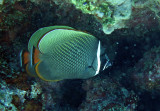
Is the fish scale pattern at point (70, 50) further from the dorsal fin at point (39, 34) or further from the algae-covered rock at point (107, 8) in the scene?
the algae-covered rock at point (107, 8)

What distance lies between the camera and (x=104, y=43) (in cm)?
349

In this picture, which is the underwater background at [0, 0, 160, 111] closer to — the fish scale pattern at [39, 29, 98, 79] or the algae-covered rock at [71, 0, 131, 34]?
the algae-covered rock at [71, 0, 131, 34]

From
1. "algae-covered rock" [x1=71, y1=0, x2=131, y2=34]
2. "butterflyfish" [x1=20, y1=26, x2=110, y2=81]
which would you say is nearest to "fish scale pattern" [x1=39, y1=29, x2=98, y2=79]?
"butterflyfish" [x1=20, y1=26, x2=110, y2=81]

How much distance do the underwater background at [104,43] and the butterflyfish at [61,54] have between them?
0.34 metres

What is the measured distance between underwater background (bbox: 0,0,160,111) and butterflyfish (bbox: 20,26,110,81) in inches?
13.5

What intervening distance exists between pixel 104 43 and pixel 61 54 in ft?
4.94

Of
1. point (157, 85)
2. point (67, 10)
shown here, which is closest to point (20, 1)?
point (67, 10)

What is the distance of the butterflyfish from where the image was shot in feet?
7.08

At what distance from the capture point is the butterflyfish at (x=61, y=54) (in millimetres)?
2159

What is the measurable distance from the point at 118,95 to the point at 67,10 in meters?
1.99

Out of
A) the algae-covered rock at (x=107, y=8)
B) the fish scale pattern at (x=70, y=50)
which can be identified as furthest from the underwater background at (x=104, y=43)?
the fish scale pattern at (x=70, y=50)

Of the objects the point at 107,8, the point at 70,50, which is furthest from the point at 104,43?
the point at 70,50

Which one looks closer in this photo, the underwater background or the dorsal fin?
the dorsal fin

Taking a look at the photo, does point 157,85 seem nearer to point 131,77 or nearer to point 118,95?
point 131,77
